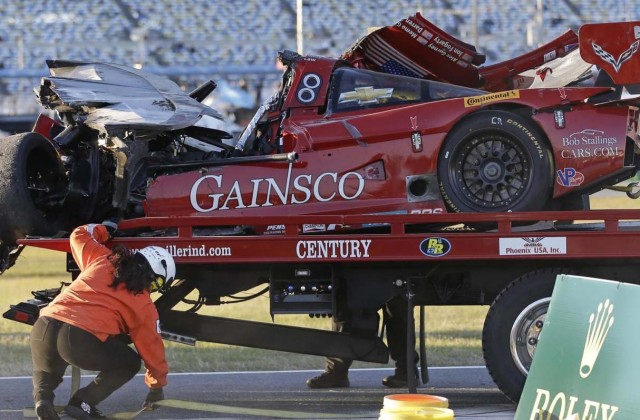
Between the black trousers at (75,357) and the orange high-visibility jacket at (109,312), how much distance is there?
55 mm

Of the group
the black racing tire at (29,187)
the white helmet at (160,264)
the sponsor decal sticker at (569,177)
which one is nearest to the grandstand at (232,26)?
the black racing tire at (29,187)

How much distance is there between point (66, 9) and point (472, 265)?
39039 mm

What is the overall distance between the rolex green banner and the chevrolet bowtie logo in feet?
13.0

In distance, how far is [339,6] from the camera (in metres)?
45.2

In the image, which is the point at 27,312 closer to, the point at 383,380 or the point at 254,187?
the point at 254,187

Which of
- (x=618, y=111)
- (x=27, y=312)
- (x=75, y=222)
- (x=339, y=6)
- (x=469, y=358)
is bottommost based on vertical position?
(x=469, y=358)

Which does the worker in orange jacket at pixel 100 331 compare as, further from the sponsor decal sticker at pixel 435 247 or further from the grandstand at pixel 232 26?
the grandstand at pixel 232 26

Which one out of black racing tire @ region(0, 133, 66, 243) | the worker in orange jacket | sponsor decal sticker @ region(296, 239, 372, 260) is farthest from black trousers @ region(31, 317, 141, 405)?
sponsor decal sticker @ region(296, 239, 372, 260)

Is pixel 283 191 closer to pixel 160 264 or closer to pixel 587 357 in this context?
pixel 160 264

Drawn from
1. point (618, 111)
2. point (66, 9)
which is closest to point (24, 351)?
point (618, 111)

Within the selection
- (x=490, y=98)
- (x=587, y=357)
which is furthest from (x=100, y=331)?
(x=587, y=357)

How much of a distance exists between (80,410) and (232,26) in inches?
1483

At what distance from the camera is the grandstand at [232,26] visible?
137ft

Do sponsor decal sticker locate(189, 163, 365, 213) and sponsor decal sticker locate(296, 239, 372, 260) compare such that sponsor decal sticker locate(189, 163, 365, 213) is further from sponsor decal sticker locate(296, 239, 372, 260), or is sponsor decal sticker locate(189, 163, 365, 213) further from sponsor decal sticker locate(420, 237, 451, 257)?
sponsor decal sticker locate(420, 237, 451, 257)
